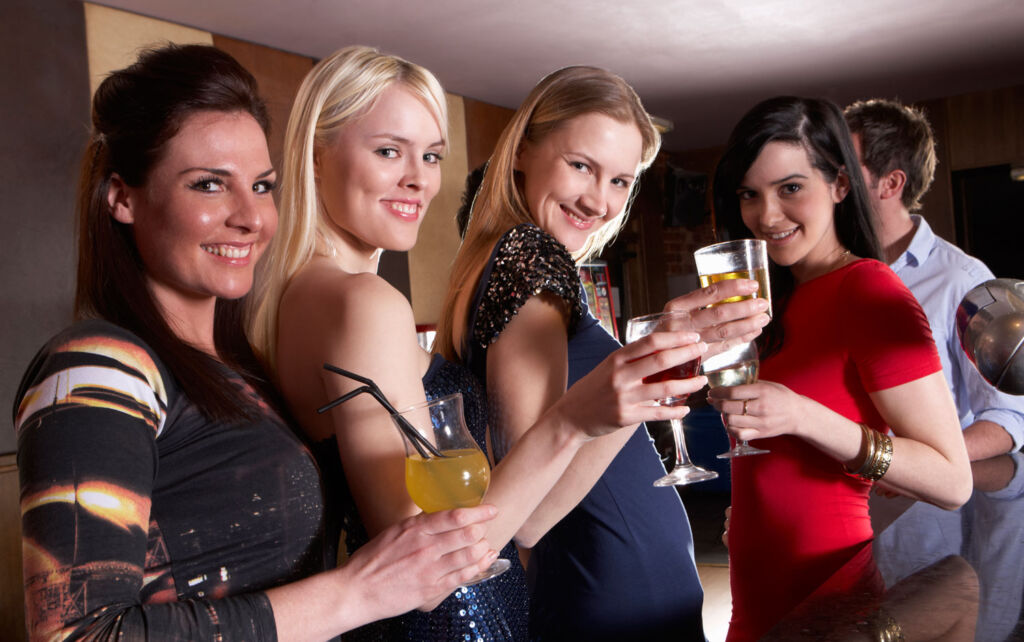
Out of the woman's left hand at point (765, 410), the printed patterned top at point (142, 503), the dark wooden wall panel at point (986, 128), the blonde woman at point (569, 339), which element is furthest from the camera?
the dark wooden wall panel at point (986, 128)

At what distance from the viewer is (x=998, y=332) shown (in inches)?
48.5

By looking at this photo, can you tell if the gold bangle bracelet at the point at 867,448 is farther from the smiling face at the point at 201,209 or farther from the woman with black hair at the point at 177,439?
the smiling face at the point at 201,209

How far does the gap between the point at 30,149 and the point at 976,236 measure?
799cm

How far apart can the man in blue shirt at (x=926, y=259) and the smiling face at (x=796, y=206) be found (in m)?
0.70

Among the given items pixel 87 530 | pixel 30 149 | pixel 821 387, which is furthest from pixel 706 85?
pixel 87 530

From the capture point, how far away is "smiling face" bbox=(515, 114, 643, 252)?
5.06 feet

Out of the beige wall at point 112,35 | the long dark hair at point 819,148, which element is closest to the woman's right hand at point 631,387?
the long dark hair at point 819,148

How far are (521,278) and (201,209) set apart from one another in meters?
0.50

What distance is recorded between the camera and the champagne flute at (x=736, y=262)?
1.33 meters

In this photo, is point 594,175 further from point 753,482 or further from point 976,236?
point 976,236

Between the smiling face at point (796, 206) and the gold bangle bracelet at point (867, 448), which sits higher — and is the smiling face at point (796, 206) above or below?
above

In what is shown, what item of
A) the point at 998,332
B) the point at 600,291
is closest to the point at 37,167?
the point at 998,332

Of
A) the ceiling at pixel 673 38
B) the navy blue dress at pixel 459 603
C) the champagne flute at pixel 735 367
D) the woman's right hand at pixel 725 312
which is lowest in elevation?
the navy blue dress at pixel 459 603

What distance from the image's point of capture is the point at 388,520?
1131 mm
